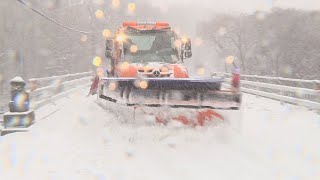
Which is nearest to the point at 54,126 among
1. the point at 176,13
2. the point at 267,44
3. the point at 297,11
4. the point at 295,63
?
the point at 295,63

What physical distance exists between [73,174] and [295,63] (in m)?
33.5

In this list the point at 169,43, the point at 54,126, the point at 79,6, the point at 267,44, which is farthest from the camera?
the point at 79,6

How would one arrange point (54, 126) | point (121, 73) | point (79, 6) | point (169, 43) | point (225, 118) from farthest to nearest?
point (79, 6)
point (169, 43)
point (121, 73)
point (54, 126)
point (225, 118)

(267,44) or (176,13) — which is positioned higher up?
(176,13)

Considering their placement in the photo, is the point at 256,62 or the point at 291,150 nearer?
the point at 291,150

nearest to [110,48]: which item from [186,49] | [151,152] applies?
[186,49]

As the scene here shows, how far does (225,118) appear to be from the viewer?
23.6 feet

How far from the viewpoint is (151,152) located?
6.33 meters

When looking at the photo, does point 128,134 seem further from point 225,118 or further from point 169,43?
point 169,43

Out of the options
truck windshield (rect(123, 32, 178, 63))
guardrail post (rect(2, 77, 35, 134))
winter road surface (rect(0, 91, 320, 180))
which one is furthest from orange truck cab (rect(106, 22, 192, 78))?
guardrail post (rect(2, 77, 35, 134))

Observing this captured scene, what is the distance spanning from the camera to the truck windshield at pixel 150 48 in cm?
964

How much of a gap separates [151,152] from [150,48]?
13.2 feet

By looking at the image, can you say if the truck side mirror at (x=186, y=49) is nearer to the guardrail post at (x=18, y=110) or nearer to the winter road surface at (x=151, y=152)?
the winter road surface at (x=151, y=152)

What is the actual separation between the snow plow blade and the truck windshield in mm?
2697
